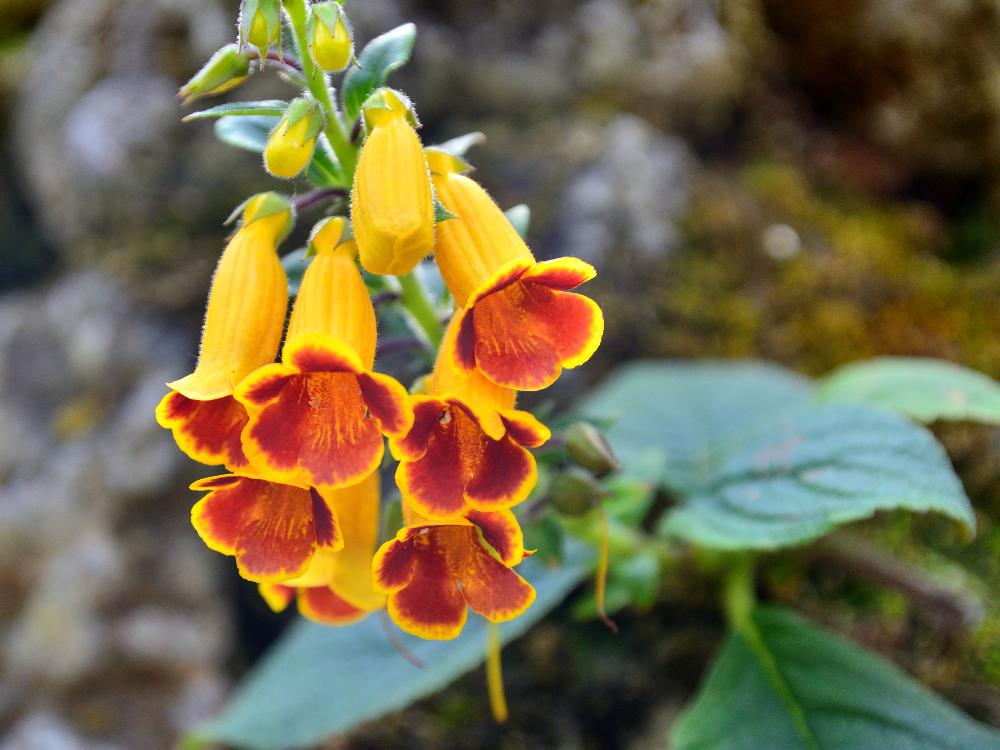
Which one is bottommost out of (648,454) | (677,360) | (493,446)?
(677,360)

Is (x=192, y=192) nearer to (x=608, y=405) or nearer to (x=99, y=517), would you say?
(x=99, y=517)

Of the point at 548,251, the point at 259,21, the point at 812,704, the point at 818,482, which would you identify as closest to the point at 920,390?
the point at 818,482

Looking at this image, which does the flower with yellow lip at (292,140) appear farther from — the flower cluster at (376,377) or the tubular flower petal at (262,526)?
the tubular flower petal at (262,526)

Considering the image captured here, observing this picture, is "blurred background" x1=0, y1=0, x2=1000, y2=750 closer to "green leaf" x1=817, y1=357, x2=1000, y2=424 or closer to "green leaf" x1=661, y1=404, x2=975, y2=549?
"green leaf" x1=817, y1=357, x2=1000, y2=424

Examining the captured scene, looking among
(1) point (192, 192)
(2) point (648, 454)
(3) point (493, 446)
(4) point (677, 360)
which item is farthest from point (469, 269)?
(1) point (192, 192)

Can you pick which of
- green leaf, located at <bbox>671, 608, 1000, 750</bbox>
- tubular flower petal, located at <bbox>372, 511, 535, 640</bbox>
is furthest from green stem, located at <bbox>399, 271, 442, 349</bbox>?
green leaf, located at <bbox>671, 608, 1000, 750</bbox>

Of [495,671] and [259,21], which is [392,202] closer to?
[259,21]
